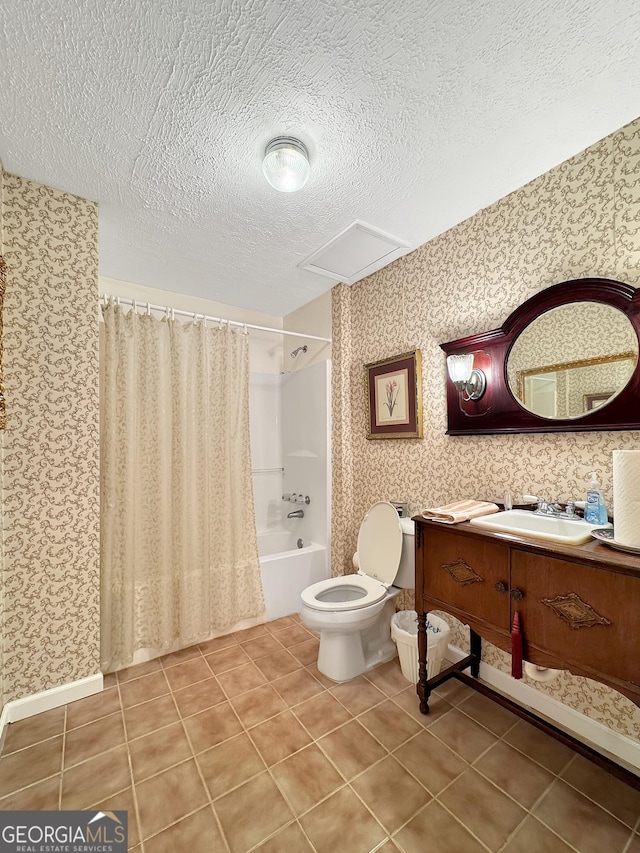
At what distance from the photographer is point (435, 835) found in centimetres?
116

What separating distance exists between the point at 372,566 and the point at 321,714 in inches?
31.1

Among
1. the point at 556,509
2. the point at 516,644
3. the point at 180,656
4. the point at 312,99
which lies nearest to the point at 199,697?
the point at 180,656

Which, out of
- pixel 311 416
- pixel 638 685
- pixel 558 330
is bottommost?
pixel 638 685

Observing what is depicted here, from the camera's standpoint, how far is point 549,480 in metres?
1.66

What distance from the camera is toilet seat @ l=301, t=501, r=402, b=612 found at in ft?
6.79

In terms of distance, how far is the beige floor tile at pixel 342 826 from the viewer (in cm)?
113

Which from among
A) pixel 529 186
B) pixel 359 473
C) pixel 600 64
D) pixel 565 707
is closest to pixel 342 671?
pixel 565 707

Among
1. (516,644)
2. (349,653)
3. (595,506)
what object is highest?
(595,506)

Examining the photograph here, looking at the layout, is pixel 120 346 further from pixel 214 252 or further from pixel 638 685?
pixel 638 685

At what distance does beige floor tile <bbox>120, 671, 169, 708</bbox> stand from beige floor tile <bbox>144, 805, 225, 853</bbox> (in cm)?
73

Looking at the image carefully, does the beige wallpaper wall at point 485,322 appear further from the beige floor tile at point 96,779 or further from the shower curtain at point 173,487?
the beige floor tile at point 96,779

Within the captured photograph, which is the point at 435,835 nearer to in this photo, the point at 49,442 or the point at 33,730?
the point at 33,730

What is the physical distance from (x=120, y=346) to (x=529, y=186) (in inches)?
89.8

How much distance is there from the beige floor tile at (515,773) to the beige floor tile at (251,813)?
0.76m
